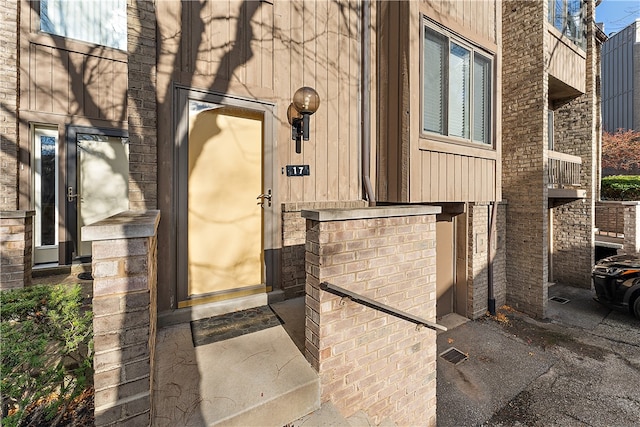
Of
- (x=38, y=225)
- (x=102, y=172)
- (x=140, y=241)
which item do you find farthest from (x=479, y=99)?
(x=38, y=225)

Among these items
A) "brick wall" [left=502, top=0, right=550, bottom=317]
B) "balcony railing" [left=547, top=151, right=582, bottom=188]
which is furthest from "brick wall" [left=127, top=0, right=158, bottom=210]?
"balcony railing" [left=547, top=151, right=582, bottom=188]

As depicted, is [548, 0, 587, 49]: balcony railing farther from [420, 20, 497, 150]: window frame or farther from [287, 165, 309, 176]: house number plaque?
[287, 165, 309, 176]: house number plaque

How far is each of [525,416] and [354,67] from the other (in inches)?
196

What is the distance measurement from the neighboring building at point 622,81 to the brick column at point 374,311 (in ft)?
92.7

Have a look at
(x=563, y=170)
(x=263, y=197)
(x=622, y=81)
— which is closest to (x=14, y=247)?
(x=263, y=197)

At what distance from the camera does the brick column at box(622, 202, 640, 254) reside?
7613 mm

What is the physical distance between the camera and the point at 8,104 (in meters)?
3.98

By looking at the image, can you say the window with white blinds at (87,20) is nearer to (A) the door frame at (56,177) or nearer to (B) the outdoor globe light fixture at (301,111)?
(A) the door frame at (56,177)

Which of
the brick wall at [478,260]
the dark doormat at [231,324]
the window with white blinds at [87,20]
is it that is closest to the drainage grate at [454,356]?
the brick wall at [478,260]

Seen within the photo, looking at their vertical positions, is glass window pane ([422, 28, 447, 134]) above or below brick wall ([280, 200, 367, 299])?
above

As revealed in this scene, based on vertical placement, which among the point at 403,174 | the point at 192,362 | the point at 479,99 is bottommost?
the point at 192,362

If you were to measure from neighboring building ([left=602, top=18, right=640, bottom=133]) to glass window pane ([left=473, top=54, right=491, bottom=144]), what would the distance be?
2494 centimetres

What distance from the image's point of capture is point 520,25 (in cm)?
627

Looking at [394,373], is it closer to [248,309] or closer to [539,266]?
[248,309]
